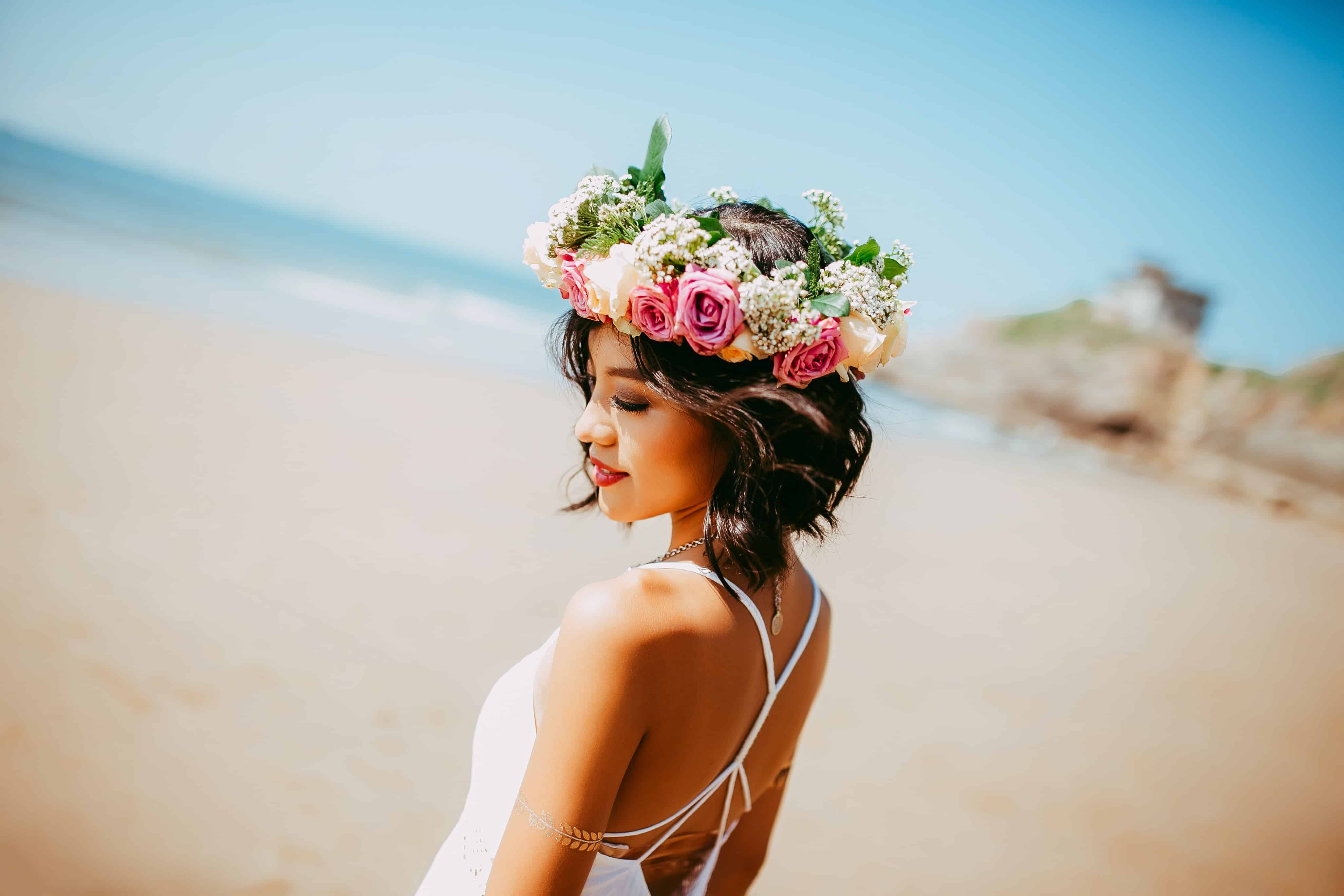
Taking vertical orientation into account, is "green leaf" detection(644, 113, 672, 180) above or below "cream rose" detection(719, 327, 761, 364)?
above

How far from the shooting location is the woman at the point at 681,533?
124 cm

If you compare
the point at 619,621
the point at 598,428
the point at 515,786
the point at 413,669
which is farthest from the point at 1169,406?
the point at 619,621

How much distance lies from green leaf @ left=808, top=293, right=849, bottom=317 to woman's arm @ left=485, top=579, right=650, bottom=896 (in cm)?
71

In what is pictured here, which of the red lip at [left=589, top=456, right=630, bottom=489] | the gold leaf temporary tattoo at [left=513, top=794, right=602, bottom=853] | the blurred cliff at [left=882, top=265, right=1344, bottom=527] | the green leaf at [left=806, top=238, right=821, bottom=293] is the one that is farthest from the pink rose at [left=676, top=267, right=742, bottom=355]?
the blurred cliff at [left=882, top=265, right=1344, bottom=527]

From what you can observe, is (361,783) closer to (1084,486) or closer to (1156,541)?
(1156,541)

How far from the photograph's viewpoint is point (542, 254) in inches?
72.1

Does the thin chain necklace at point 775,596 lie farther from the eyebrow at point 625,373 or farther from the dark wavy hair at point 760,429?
the eyebrow at point 625,373

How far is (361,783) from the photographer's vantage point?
357 centimetres

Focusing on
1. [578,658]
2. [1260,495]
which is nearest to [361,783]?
[578,658]

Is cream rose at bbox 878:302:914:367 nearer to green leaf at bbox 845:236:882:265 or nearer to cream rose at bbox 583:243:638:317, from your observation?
green leaf at bbox 845:236:882:265

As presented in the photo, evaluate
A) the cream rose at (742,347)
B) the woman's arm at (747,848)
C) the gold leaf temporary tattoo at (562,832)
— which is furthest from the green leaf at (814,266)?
the woman's arm at (747,848)

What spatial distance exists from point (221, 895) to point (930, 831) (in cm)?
342

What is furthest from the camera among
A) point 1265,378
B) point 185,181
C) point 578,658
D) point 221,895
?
point 185,181

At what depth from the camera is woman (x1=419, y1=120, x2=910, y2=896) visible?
1.24 metres
